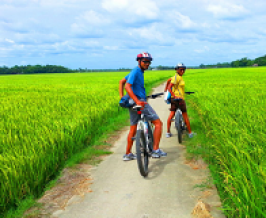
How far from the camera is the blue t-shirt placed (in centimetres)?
440

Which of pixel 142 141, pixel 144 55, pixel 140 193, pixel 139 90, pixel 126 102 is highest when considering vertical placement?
pixel 144 55

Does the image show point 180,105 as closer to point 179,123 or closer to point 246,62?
point 179,123

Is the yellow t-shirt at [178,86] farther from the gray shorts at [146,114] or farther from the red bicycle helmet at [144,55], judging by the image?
the red bicycle helmet at [144,55]

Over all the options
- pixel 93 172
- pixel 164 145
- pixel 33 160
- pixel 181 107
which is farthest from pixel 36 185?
pixel 181 107

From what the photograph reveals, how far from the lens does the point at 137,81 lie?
15.0 feet

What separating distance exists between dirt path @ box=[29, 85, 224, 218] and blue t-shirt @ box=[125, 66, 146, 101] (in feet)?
4.05

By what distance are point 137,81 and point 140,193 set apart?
1.77m

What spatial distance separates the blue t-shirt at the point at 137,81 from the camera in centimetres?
440

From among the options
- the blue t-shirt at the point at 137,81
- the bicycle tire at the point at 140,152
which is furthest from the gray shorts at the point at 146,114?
the bicycle tire at the point at 140,152

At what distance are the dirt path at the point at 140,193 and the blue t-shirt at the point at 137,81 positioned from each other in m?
1.23

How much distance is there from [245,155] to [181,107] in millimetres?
2977

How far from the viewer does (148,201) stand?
343 centimetres

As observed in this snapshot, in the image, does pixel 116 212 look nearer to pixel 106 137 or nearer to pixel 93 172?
pixel 93 172

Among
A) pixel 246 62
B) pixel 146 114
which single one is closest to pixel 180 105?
pixel 146 114
